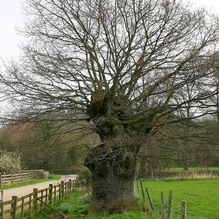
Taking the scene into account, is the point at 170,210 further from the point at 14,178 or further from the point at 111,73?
the point at 14,178

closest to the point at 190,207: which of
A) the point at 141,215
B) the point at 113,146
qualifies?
the point at 141,215

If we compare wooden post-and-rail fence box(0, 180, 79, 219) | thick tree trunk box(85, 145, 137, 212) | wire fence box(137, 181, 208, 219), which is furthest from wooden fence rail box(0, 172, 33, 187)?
wire fence box(137, 181, 208, 219)

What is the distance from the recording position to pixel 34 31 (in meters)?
15.5

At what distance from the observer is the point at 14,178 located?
120 ft

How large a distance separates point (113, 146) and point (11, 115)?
13.8ft

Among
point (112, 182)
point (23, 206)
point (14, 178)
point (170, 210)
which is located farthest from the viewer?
point (14, 178)

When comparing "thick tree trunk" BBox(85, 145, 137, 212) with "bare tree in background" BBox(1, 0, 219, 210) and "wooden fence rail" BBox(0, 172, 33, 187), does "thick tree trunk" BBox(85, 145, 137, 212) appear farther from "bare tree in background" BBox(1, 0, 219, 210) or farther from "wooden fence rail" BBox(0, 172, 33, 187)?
"wooden fence rail" BBox(0, 172, 33, 187)

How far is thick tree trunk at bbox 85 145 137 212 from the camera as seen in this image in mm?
14688

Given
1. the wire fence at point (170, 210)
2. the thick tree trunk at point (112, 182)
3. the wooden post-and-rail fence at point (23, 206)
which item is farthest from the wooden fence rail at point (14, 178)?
the wire fence at point (170, 210)

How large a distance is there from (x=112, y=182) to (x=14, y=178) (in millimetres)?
23961

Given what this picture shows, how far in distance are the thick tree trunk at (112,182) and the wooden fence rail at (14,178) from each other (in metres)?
19.1

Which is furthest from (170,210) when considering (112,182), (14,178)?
(14,178)

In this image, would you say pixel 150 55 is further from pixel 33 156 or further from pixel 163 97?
pixel 33 156

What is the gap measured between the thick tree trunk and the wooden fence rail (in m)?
19.1
